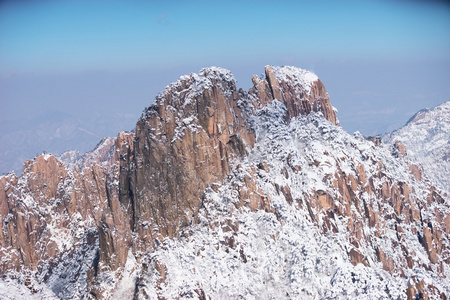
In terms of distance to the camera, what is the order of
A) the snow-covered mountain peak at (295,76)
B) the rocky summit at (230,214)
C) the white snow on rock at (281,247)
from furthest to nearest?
the snow-covered mountain peak at (295,76)
the rocky summit at (230,214)
the white snow on rock at (281,247)

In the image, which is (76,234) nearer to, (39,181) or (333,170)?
(39,181)

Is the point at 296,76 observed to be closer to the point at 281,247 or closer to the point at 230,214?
the point at 230,214

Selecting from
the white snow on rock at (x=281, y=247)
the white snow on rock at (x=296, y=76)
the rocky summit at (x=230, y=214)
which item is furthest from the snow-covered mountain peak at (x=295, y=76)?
the white snow on rock at (x=281, y=247)

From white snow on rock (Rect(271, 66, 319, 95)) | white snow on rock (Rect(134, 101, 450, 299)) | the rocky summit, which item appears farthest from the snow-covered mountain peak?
white snow on rock (Rect(134, 101, 450, 299))

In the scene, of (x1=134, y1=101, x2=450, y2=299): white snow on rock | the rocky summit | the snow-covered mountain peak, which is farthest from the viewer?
the snow-covered mountain peak

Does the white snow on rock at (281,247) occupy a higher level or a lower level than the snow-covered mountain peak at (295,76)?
lower

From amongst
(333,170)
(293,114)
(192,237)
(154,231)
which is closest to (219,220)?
(192,237)

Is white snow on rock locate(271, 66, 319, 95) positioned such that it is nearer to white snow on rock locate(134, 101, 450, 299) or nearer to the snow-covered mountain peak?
the snow-covered mountain peak

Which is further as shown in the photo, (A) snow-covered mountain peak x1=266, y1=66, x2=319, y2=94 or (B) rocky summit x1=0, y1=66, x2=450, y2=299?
(A) snow-covered mountain peak x1=266, y1=66, x2=319, y2=94

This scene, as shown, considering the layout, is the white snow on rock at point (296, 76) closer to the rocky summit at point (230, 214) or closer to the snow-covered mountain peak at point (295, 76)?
the snow-covered mountain peak at point (295, 76)
